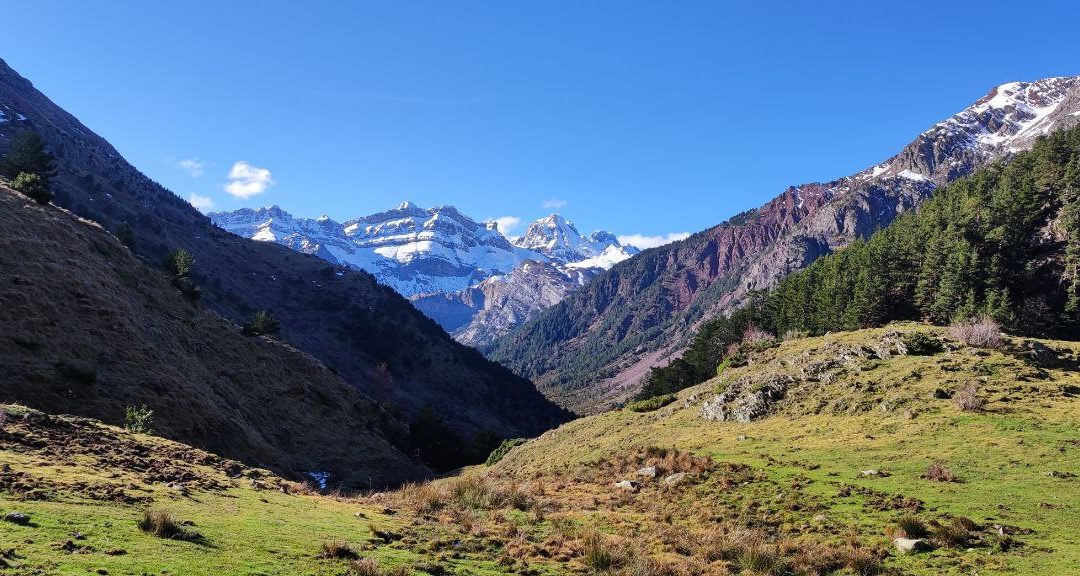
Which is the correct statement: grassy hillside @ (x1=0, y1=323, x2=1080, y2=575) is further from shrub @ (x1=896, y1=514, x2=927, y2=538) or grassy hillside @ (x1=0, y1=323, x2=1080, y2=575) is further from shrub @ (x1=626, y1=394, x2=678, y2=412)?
shrub @ (x1=626, y1=394, x2=678, y2=412)

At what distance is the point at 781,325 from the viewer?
10656 centimetres

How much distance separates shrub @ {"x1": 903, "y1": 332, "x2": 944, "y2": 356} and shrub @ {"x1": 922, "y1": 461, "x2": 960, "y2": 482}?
74.5 ft

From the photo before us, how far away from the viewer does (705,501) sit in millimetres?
27266

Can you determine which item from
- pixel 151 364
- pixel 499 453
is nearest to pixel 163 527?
pixel 151 364

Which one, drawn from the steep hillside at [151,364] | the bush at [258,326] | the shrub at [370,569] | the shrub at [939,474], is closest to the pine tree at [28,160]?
the bush at [258,326]

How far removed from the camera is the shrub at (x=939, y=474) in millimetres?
25250

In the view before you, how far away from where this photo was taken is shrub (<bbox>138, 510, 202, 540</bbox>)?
14.5m

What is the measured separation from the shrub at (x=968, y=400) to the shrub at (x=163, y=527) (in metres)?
41.3

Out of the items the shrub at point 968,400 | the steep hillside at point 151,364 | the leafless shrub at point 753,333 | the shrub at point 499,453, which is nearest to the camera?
the shrub at point 968,400

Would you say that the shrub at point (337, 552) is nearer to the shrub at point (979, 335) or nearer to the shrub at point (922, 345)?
the shrub at point (922, 345)

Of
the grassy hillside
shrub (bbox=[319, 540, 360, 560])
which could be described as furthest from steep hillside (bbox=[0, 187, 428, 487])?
shrub (bbox=[319, 540, 360, 560])

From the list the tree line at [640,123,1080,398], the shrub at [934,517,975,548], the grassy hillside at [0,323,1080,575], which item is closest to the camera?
the grassy hillside at [0,323,1080,575]

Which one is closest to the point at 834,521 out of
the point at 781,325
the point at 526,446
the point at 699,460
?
the point at 699,460

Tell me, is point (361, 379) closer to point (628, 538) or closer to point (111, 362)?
point (111, 362)
